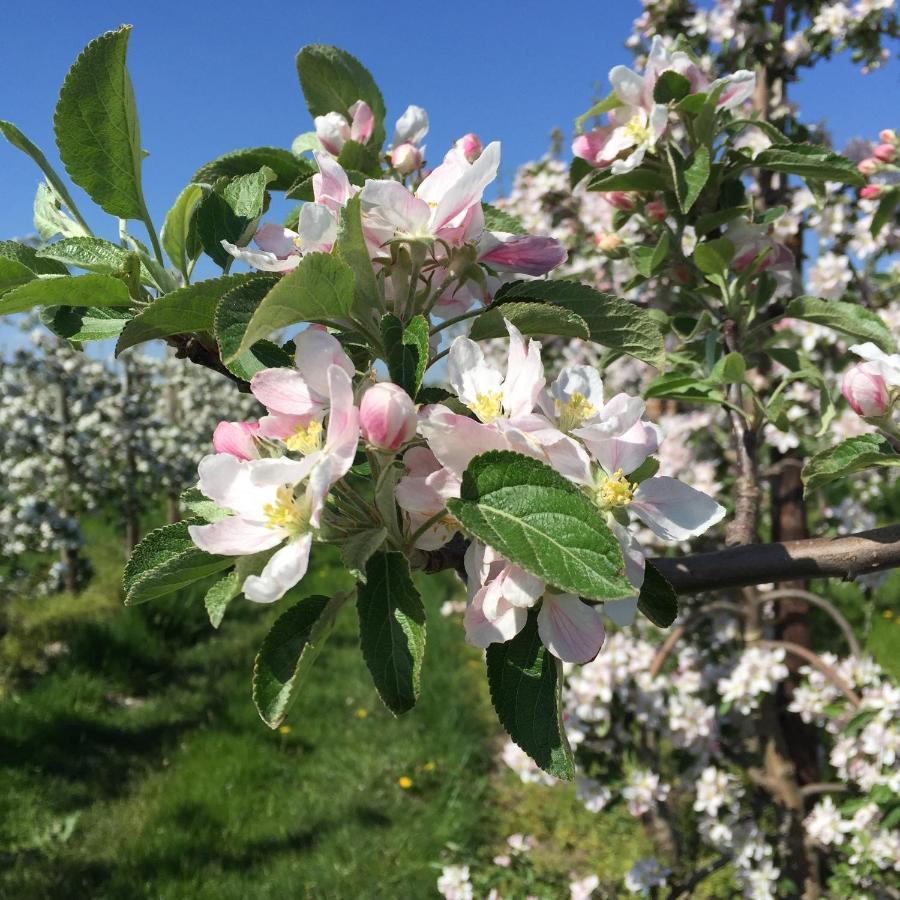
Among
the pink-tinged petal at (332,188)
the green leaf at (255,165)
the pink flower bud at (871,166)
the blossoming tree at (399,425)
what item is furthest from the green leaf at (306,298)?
the pink flower bud at (871,166)

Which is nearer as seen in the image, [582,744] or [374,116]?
[374,116]

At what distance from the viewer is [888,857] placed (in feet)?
6.89

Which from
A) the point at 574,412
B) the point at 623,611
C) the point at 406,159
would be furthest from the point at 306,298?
the point at 406,159

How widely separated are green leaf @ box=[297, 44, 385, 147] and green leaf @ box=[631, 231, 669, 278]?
1.51 ft

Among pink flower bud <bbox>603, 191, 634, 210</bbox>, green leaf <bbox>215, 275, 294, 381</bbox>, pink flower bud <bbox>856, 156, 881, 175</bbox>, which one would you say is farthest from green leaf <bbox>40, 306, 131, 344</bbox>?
pink flower bud <bbox>856, 156, 881, 175</bbox>

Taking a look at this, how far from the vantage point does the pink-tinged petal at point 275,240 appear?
798 mm

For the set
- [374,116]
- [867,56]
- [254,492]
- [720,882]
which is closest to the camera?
[254,492]

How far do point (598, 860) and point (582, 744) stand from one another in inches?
51.0

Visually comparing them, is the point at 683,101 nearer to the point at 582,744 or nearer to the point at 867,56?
the point at 582,744

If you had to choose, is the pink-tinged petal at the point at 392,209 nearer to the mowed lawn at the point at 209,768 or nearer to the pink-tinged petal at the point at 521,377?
the pink-tinged petal at the point at 521,377

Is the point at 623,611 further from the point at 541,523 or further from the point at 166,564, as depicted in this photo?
the point at 166,564

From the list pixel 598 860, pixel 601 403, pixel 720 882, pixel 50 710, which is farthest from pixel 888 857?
pixel 50 710

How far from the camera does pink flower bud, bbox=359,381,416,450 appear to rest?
591 millimetres

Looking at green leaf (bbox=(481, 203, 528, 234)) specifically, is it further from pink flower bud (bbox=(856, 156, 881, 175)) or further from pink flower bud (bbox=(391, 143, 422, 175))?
pink flower bud (bbox=(856, 156, 881, 175))
